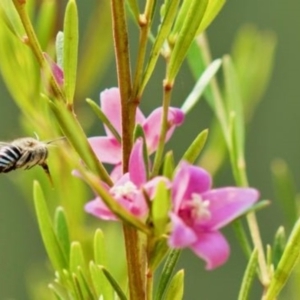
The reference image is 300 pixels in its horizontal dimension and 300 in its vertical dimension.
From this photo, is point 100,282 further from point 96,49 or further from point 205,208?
point 96,49

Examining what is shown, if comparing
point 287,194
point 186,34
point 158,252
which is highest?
point 186,34

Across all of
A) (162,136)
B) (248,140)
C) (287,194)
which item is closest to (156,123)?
(162,136)

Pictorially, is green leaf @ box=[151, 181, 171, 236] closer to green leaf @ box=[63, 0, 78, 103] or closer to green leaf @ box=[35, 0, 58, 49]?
green leaf @ box=[63, 0, 78, 103]

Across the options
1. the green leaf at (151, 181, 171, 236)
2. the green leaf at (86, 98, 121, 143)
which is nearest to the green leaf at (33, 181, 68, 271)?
the green leaf at (86, 98, 121, 143)

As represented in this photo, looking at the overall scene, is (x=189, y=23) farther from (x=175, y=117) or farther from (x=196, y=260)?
(x=196, y=260)

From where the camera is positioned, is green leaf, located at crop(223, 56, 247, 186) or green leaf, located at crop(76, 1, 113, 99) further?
green leaf, located at crop(76, 1, 113, 99)

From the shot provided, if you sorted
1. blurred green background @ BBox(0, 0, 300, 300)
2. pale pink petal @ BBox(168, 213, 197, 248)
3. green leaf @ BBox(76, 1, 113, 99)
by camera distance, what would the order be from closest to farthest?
pale pink petal @ BBox(168, 213, 197, 248)
green leaf @ BBox(76, 1, 113, 99)
blurred green background @ BBox(0, 0, 300, 300)

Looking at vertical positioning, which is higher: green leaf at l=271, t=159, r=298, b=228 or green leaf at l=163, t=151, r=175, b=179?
green leaf at l=163, t=151, r=175, b=179
